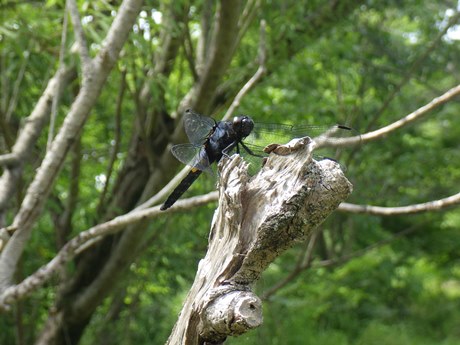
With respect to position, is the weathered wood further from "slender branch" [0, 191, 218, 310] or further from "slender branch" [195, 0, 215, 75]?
"slender branch" [195, 0, 215, 75]

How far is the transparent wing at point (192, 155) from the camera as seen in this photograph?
257cm

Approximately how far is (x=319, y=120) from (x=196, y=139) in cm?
319

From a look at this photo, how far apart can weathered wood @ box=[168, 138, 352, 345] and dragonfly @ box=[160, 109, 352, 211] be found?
1.68 ft

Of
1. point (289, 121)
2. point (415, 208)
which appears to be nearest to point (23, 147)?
point (415, 208)

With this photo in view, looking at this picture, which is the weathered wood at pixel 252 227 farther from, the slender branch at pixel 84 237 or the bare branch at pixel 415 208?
the bare branch at pixel 415 208

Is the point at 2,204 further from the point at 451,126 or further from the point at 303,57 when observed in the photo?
the point at 451,126

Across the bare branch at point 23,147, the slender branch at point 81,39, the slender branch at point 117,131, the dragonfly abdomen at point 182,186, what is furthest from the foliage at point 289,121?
the dragonfly abdomen at point 182,186

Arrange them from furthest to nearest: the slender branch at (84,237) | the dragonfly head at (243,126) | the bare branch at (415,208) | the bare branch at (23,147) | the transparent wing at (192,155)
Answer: the bare branch at (23,147)
the slender branch at (84,237)
the bare branch at (415,208)
the transparent wing at (192,155)
the dragonfly head at (243,126)

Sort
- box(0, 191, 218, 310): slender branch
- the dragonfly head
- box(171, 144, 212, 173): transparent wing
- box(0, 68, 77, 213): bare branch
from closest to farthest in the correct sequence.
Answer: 1. the dragonfly head
2. box(171, 144, 212, 173): transparent wing
3. box(0, 191, 218, 310): slender branch
4. box(0, 68, 77, 213): bare branch

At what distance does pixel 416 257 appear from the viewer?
27.9 ft

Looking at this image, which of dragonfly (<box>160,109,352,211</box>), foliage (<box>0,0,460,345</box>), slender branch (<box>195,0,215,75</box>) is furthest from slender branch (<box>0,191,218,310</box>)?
slender branch (<box>195,0,215,75</box>)

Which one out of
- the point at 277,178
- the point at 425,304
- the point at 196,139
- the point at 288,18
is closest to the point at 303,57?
the point at 288,18

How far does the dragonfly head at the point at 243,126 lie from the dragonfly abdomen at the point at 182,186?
0.89ft

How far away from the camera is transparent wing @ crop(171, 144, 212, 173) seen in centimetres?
257
